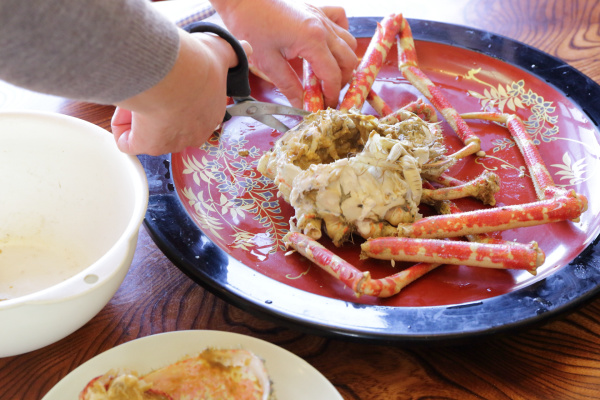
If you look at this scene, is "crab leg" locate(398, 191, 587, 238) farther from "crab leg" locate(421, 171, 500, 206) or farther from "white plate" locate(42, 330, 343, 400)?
"white plate" locate(42, 330, 343, 400)

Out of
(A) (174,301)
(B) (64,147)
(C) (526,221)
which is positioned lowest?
(A) (174,301)

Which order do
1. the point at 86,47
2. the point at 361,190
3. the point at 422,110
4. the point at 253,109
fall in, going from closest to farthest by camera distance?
the point at 86,47 → the point at 361,190 → the point at 253,109 → the point at 422,110

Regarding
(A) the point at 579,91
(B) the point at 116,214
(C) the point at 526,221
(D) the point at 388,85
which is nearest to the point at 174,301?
(B) the point at 116,214

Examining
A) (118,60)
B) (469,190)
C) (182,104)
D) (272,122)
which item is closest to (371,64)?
(272,122)

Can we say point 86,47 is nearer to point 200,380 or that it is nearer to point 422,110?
point 200,380

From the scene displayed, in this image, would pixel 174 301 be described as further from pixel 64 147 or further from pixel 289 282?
pixel 64 147

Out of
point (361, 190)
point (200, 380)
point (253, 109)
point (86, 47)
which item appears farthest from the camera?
point (253, 109)
